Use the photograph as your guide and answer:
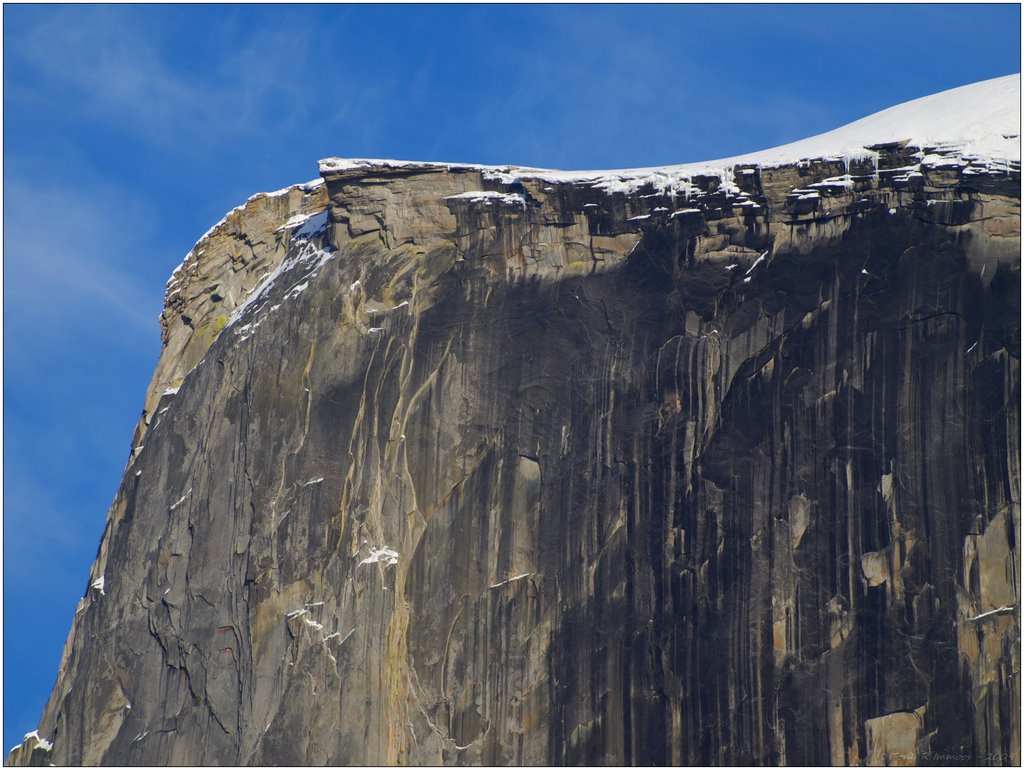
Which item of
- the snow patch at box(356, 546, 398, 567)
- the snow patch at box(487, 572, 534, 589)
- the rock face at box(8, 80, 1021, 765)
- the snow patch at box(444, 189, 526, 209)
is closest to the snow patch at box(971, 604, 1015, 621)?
the rock face at box(8, 80, 1021, 765)

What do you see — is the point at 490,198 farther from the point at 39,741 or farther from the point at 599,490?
the point at 39,741

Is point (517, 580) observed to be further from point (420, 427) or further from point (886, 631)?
point (886, 631)

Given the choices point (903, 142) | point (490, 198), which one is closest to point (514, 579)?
point (490, 198)

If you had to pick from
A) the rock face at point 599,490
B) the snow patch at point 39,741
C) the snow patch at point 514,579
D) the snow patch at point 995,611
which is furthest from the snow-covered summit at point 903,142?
the snow patch at point 39,741

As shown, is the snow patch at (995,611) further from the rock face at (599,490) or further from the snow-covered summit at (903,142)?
the snow-covered summit at (903,142)

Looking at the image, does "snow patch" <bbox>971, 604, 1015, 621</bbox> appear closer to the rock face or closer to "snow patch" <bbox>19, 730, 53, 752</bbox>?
the rock face
